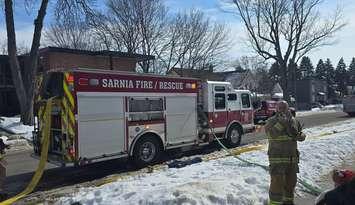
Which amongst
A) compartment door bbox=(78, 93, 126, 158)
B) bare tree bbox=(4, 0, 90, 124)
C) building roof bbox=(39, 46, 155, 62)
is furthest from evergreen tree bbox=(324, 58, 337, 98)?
compartment door bbox=(78, 93, 126, 158)

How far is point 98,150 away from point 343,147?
706 cm

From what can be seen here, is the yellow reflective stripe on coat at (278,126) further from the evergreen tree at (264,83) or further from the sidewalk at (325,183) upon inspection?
the evergreen tree at (264,83)

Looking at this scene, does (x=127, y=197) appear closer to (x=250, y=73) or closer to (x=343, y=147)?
(x=343, y=147)

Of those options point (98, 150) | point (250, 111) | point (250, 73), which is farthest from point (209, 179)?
point (250, 73)

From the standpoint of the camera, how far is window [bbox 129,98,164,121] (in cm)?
1275

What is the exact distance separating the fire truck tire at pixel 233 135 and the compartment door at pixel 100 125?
5718mm

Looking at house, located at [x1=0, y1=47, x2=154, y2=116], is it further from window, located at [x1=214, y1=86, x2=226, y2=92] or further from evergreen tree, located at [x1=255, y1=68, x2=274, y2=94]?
evergreen tree, located at [x1=255, y1=68, x2=274, y2=94]

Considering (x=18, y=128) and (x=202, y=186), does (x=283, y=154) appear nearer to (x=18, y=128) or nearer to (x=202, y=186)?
(x=202, y=186)

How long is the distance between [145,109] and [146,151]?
1.16m

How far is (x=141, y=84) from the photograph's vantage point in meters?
13.0

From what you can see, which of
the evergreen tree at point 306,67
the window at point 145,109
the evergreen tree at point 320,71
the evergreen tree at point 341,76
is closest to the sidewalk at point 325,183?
the window at point 145,109

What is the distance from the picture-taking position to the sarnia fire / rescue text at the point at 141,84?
1210 cm

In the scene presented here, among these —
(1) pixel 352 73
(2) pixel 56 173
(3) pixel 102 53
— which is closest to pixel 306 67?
(1) pixel 352 73

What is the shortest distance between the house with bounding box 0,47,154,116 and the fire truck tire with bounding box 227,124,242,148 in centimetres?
2213
